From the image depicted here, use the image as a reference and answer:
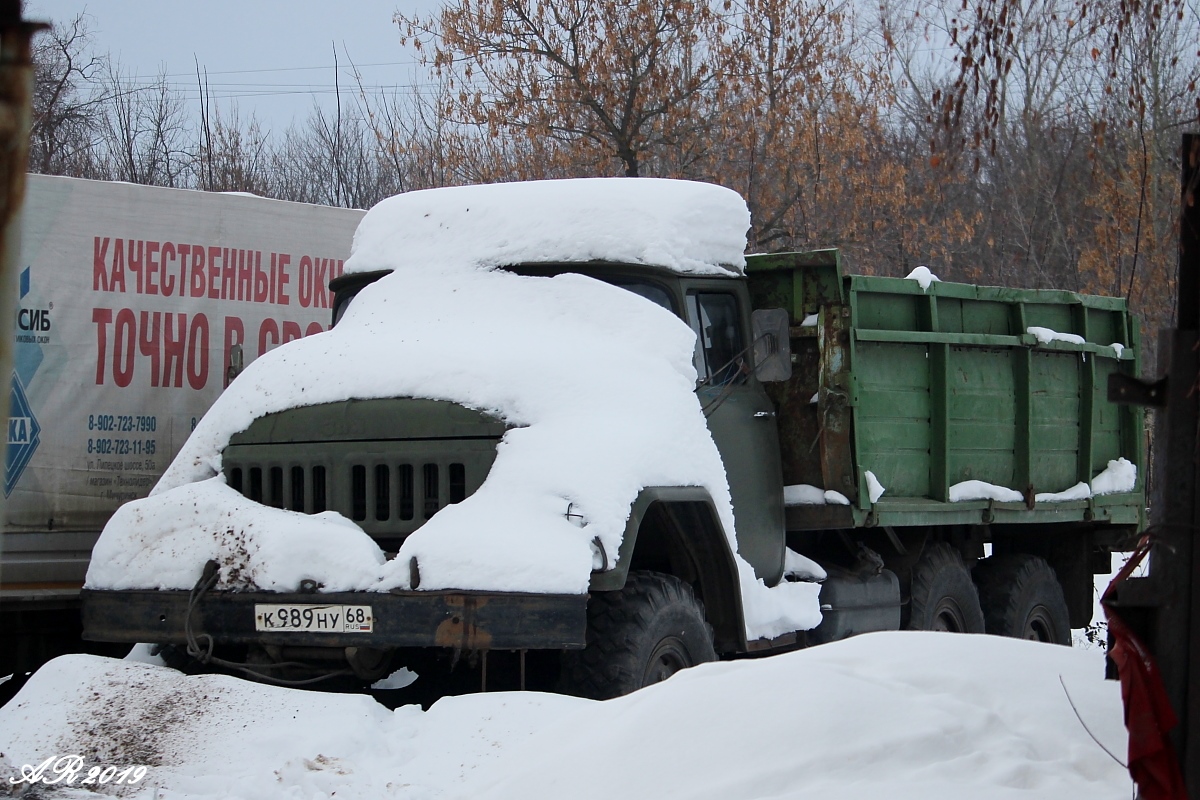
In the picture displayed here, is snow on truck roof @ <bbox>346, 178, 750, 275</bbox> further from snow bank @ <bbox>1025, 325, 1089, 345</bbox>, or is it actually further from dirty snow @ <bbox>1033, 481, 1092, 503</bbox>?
dirty snow @ <bbox>1033, 481, 1092, 503</bbox>

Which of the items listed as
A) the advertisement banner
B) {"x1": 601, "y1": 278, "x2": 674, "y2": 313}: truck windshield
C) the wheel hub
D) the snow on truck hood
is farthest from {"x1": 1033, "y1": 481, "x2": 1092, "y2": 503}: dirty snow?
the advertisement banner

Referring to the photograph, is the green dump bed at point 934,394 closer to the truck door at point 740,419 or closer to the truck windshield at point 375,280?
the truck door at point 740,419

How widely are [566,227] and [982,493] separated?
324 cm

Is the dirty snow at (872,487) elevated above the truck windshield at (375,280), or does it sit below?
below

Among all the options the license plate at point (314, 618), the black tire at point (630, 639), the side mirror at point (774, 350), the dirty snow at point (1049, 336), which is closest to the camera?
the license plate at point (314, 618)

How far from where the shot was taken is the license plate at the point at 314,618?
18.8 feet

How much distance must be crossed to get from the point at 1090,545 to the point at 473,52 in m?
11.4

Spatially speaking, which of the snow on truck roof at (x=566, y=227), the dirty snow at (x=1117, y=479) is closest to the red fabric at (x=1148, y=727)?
the snow on truck roof at (x=566, y=227)

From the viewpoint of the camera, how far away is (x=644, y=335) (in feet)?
22.8

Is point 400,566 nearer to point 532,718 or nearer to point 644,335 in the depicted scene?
point 532,718

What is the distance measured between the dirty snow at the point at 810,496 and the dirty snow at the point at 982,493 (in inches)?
43.9

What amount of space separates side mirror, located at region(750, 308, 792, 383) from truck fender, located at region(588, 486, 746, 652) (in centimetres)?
95

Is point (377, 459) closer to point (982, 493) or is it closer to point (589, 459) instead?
point (589, 459)

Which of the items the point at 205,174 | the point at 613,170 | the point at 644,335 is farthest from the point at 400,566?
the point at 205,174
